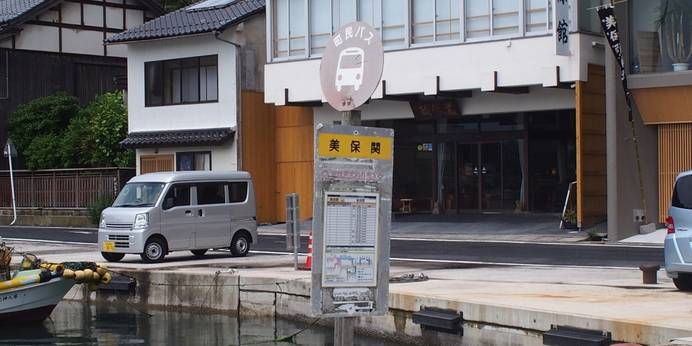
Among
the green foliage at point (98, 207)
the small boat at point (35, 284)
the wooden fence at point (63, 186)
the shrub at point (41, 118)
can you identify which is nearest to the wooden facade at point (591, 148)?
the small boat at point (35, 284)

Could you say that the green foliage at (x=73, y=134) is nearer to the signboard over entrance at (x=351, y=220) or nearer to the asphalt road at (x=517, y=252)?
the asphalt road at (x=517, y=252)

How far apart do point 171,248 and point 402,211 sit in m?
14.3

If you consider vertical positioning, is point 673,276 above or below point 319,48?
below

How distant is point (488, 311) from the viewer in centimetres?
1309

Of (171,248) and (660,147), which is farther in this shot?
(660,147)

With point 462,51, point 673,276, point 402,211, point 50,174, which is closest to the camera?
point 673,276

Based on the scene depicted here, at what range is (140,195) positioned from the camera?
882 inches

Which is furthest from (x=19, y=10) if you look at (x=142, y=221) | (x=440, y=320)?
(x=440, y=320)

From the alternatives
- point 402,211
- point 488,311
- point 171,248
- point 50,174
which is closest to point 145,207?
point 171,248

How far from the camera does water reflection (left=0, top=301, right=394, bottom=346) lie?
15953 mm

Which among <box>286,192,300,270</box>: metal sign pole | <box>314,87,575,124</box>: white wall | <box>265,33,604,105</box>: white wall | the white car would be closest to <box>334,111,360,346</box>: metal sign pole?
the white car

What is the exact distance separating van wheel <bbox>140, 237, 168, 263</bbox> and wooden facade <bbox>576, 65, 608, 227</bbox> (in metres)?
11.4

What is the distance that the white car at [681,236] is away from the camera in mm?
14125

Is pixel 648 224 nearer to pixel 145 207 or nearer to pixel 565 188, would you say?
pixel 565 188
